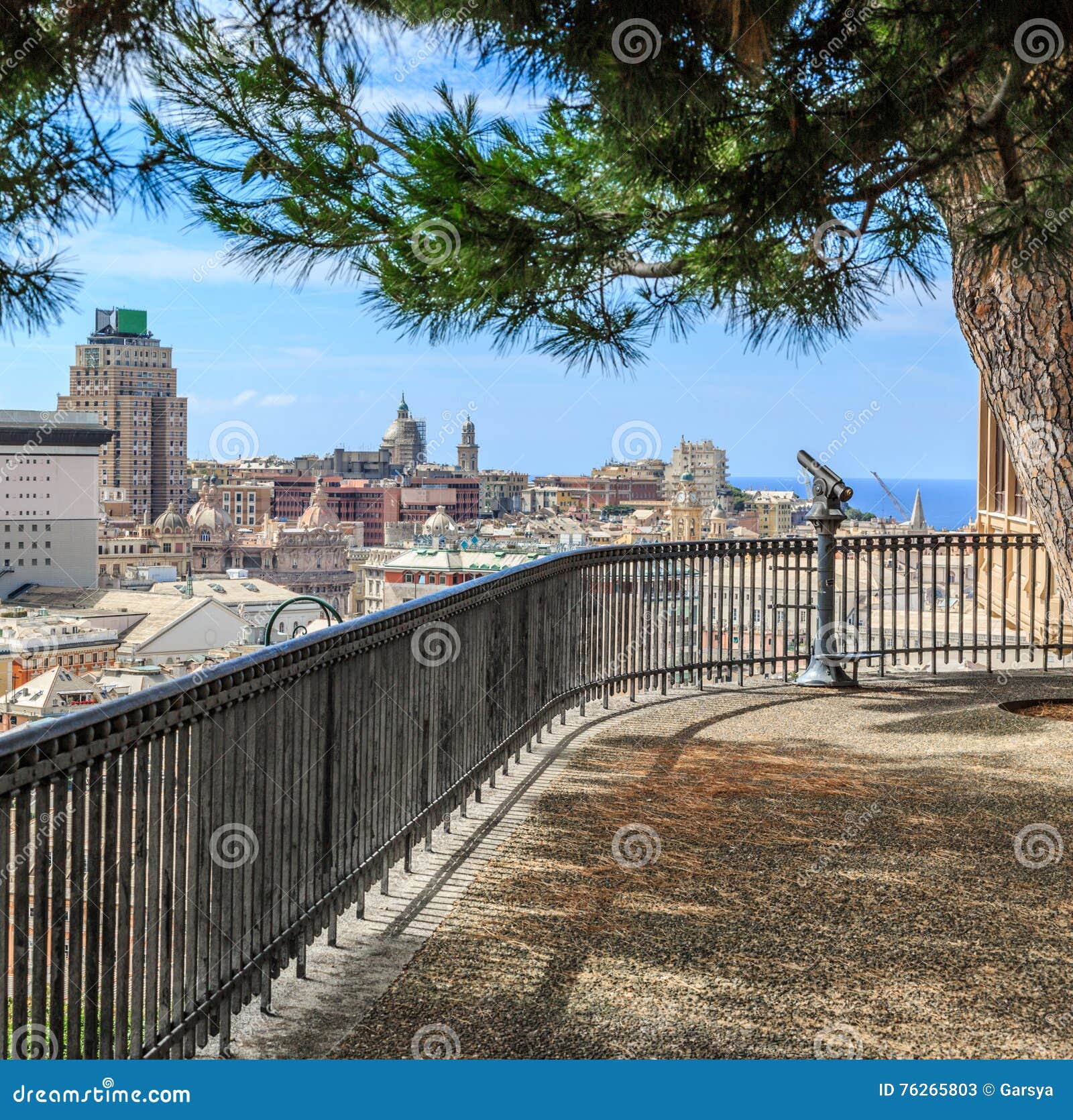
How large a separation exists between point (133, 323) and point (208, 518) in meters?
6.32

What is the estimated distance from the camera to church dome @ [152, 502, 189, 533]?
85.1 feet

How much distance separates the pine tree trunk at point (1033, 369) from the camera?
820 cm

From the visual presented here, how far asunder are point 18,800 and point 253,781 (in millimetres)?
1230

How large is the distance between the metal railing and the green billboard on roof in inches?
748

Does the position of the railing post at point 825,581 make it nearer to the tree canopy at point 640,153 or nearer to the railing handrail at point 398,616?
the railing handrail at point 398,616

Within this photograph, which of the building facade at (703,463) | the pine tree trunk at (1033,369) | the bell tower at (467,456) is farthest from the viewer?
the bell tower at (467,456)

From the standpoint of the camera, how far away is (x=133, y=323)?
82.9ft

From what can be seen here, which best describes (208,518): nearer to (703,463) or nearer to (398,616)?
(703,463)

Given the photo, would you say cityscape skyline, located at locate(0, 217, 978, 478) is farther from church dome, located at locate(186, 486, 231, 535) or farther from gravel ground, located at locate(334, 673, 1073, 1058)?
church dome, located at locate(186, 486, 231, 535)

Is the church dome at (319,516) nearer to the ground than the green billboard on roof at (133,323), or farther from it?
nearer to the ground

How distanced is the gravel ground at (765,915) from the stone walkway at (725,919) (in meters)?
0.01

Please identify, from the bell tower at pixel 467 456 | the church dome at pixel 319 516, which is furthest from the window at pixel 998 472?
the bell tower at pixel 467 456

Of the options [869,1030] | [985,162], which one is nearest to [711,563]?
[985,162]

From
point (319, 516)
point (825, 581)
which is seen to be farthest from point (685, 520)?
point (319, 516)
